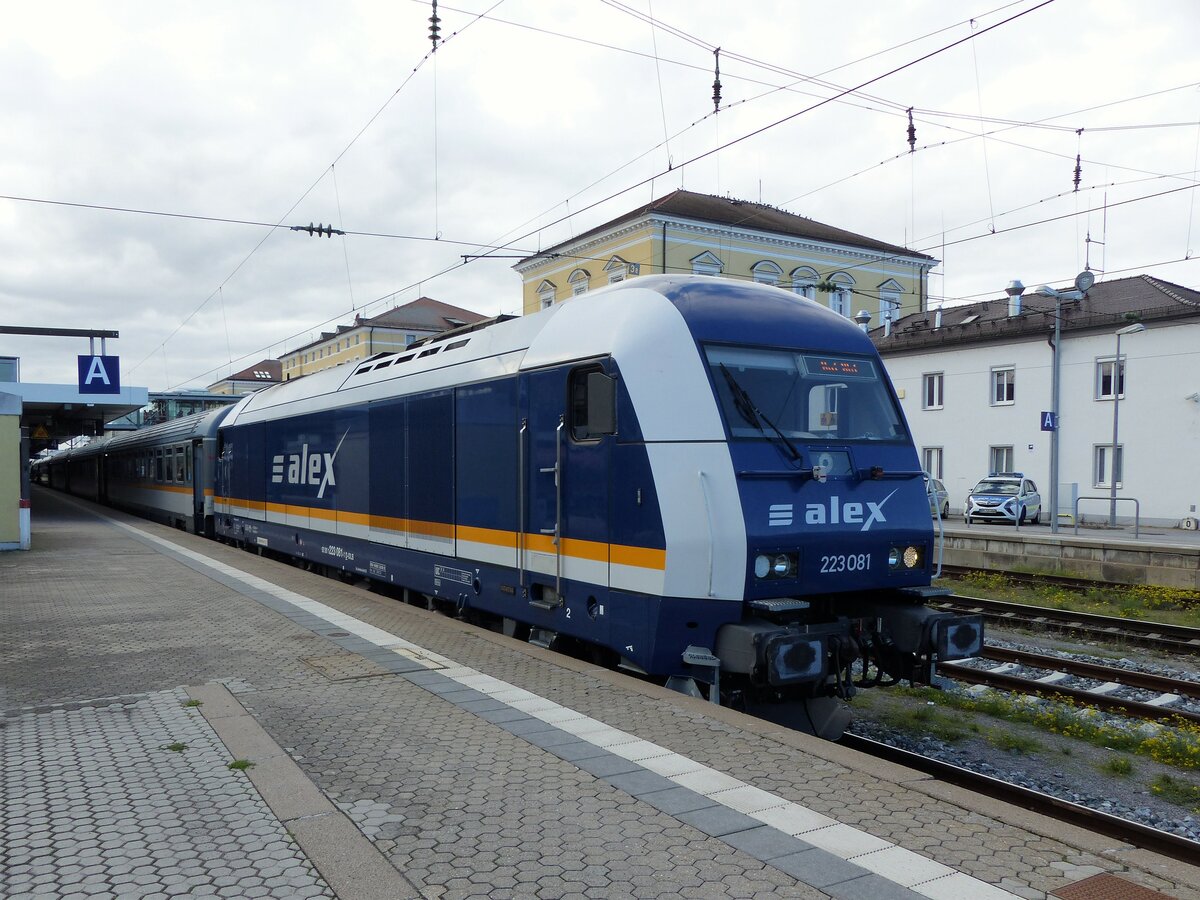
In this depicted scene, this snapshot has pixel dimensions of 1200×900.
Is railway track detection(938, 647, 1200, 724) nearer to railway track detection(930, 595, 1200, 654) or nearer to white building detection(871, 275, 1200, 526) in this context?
railway track detection(930, 595, 1200, 654)

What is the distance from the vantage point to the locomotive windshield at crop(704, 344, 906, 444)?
22.5ft

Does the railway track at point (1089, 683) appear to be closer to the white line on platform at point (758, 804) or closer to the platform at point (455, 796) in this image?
the platform at point (455, 796)

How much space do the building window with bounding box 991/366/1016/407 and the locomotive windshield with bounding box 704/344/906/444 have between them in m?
29.2

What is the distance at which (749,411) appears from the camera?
685cm

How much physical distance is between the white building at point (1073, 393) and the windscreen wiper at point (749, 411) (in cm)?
2177

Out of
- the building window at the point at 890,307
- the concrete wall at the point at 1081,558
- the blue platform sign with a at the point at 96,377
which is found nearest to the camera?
the concrete wall at the point at 1081,558

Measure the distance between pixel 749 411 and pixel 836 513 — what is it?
101cm

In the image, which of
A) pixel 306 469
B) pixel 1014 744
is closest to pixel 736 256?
pixel 306 469

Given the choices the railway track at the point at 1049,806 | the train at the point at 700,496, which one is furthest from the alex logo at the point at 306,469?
the railway track at the point at 1049,806

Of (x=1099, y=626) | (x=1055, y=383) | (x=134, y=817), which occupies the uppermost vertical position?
(x=1055, y=383)

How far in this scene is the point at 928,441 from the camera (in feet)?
122

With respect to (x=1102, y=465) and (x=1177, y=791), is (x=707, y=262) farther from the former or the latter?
(x=1177, y=791)

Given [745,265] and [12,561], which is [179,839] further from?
[745,265]

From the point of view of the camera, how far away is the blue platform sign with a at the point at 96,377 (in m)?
23.1
